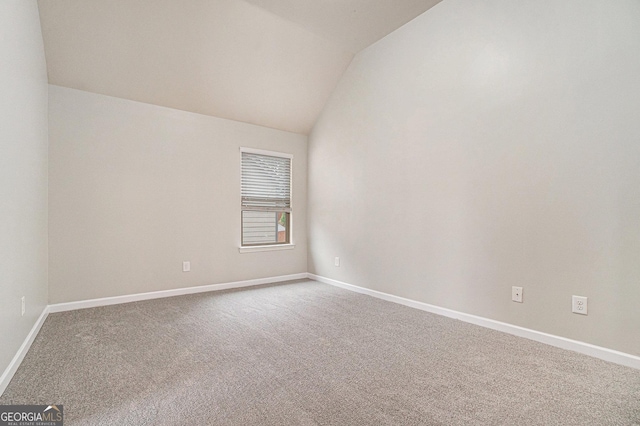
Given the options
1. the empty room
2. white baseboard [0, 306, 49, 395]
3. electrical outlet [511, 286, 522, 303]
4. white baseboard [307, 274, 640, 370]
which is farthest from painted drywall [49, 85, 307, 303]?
electrical outlet [511, 286, 522, 303]

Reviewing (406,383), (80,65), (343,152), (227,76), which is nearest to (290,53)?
(227,76)

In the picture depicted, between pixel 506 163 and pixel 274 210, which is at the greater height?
pixel 506 163

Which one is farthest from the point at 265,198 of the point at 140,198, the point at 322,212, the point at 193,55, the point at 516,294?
the point at 516,294

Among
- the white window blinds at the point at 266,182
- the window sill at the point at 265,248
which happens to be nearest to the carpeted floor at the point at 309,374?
the window sill at the point at 265,248

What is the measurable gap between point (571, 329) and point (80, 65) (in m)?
4.86

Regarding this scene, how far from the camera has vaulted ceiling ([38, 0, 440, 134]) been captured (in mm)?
2943

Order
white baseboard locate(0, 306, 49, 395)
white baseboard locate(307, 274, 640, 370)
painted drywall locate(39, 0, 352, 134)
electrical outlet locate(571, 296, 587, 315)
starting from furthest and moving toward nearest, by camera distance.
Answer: painted drywall locate(39, 0, 352, 134) → electrical outlet locate(571, 296, 587, 315) → white baseboard locate(307, 274, 640, 370) → white baseboard locate(0, 306, 49, 395)

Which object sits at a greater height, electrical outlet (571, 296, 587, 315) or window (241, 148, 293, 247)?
window (241, 148, 293, 247)

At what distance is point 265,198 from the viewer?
185 inches

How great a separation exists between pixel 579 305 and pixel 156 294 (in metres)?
4.08

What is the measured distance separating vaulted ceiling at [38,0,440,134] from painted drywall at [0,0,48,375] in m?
0.30

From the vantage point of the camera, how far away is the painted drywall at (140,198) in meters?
3.26
